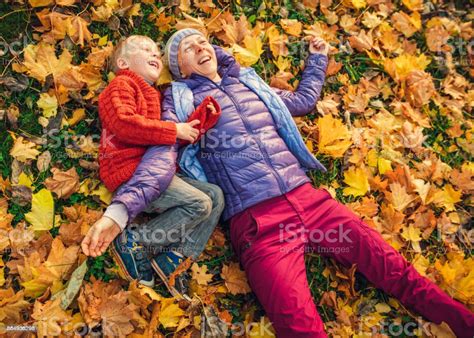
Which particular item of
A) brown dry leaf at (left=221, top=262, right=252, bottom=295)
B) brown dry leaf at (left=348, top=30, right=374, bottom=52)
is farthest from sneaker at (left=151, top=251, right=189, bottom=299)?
brown dry leaf at (left=348, top=30, right=374, bottom=52)

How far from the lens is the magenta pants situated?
2568 millimetres

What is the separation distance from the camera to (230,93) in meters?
3.04

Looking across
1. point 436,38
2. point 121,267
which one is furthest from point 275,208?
point 436,38

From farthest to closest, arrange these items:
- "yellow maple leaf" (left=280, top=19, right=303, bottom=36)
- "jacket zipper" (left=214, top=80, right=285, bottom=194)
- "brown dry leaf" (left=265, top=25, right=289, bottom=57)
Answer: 1. "yellow maple leaf" (left=280, top=19, right=303, bottom=36)
2. "brown dry leaf" (left=265, top=25, right=289, bottom=57)
3. "jacket zipper" (left=214, top=80, right=285, bottom=194)

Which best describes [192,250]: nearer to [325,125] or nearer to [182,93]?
[182,93]

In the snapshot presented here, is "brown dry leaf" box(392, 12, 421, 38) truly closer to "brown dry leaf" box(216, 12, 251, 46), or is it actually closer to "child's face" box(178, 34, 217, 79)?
"brown dry leaf" box(216, 12, 251, 46)

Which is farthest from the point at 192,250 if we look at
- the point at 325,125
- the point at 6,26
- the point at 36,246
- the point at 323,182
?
the point at 6,26

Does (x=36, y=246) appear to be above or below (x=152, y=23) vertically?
below

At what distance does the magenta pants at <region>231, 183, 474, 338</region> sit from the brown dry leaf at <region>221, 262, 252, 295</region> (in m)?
0.10

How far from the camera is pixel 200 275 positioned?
2787mm

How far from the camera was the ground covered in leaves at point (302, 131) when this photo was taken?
8.41 feet

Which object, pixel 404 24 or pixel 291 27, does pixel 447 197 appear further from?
pixel 291 27

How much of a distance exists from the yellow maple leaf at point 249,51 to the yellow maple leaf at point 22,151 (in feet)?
5.50

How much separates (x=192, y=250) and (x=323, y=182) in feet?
3.80
